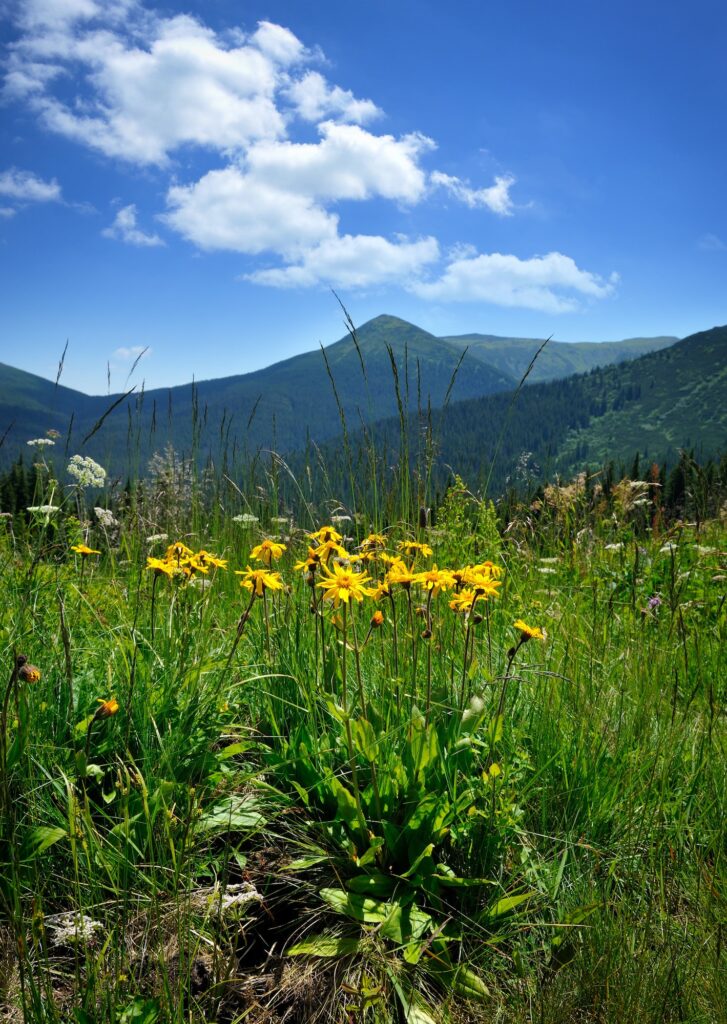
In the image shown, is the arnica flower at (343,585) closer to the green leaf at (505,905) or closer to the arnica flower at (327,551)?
the arnica flower at (327,551)

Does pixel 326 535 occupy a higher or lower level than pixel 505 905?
higher

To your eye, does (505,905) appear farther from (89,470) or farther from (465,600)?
(89,470)

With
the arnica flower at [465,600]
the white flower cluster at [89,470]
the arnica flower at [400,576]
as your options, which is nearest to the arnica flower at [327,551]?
the arnica flower at [400,576]

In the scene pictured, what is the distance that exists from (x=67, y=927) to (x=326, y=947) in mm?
651

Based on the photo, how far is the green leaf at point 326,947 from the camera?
5.31ft

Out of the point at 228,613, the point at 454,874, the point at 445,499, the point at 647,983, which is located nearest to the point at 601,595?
the point at 445,499

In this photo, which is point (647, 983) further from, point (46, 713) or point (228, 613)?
point (228, 613)

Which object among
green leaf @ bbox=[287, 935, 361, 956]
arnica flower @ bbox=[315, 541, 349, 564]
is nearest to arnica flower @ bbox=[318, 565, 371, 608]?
arnica flower @ bbox=[315, 541, 349, 564]

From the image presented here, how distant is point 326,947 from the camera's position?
1638 mm

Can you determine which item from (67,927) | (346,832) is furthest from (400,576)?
(67,927)

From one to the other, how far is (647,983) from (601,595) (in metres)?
2.95

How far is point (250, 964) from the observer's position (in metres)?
1.73

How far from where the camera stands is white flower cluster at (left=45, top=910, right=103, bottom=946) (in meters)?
1.46

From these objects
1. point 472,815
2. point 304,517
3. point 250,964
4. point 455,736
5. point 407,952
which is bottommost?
point 250,964
